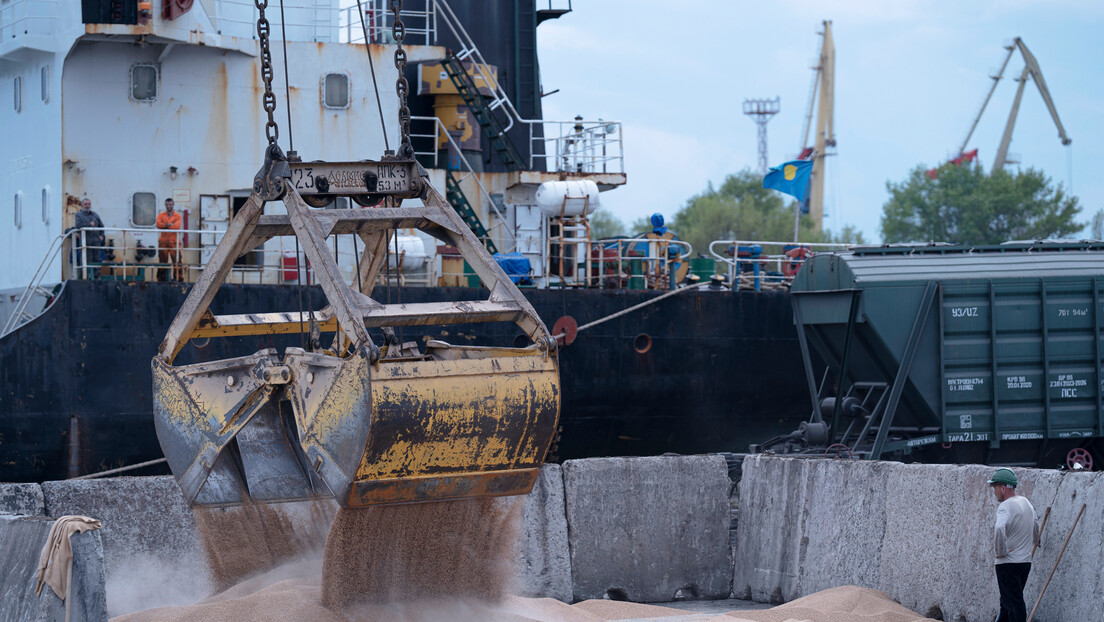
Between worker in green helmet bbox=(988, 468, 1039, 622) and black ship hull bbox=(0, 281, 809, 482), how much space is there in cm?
973

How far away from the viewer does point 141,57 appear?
1684cm

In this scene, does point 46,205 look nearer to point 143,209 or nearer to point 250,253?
point 143,209

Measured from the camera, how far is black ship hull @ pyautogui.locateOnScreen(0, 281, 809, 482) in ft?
49.2

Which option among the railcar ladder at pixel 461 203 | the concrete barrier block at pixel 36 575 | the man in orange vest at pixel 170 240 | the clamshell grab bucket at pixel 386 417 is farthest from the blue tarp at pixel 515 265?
the concrete barrier block at pixel 36 575

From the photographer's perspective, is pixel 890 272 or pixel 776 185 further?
pixel 776 185

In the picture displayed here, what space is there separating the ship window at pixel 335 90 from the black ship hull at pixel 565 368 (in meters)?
3.00

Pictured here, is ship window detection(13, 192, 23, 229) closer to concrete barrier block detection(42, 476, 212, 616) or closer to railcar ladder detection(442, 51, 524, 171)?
railcar ladder detection(442, 51, 524, 171)

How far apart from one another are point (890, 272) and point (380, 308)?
9.70 m

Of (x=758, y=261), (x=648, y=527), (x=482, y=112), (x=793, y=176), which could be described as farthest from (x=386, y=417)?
(x=793, y=176)

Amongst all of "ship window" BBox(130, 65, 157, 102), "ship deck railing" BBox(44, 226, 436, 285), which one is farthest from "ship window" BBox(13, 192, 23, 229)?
"ship window" BBox(130, 65, 157, 102)

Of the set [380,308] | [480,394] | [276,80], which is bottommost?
[480,394]

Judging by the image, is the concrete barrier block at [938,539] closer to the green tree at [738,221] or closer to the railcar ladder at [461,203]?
the railcar ladder at [461,203]

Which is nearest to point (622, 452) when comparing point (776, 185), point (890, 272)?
point (890, 272)

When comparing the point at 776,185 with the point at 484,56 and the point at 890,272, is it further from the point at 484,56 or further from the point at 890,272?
the point at 890,272
